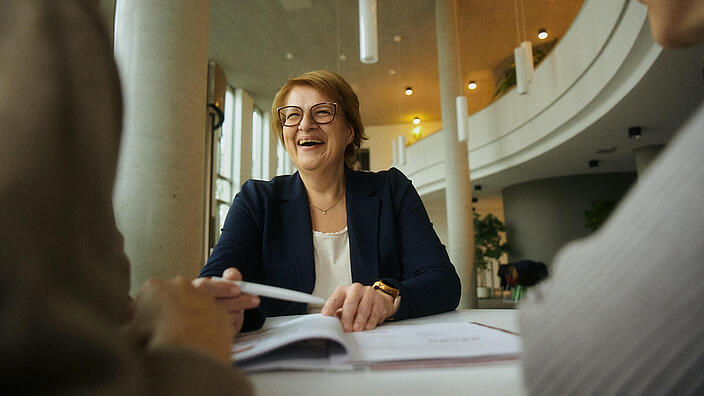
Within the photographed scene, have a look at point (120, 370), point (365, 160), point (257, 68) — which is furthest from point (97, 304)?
point (365, 160)

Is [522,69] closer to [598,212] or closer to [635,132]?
[635,132]

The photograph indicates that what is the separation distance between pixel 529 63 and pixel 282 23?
4989 millimetres

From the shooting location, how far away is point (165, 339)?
395 mm

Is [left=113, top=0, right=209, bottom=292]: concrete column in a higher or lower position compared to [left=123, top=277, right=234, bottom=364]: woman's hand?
higher

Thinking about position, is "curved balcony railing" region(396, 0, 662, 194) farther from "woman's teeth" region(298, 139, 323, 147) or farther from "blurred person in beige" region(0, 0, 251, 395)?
"blurred person in beige" region(0, 0, 251, 395)

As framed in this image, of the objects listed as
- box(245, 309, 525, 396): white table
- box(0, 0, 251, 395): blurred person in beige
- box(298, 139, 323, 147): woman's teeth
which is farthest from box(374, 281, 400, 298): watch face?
box(0, 0, 251, 395): blurred person in beige

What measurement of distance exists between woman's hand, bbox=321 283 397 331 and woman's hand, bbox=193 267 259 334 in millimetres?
205

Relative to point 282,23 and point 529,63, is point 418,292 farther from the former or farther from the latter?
point 282,23

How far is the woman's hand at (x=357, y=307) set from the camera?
1027 mm

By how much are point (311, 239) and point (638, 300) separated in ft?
4.69

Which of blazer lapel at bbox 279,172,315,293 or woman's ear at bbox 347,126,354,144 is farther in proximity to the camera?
woman's ear at bbox 347,126,354,144

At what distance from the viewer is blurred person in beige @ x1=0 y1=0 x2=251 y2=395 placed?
257 mm

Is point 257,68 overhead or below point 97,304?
overhead

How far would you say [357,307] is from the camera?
3.48ft
